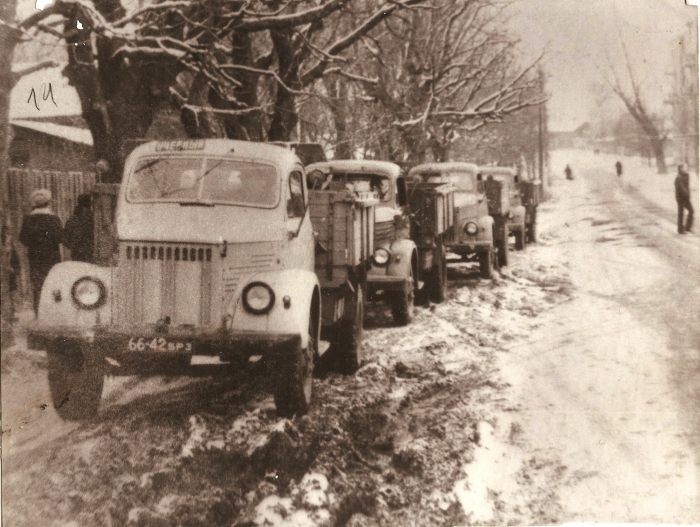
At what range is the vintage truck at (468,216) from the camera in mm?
10781

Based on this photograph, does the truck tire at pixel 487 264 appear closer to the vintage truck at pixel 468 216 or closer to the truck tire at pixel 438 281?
the vintage truck at pixel 468 216

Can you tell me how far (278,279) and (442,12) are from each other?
12364mm

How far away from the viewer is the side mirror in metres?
8.79

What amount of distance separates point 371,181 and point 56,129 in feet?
12.4

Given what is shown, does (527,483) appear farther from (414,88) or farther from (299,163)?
(414,88)

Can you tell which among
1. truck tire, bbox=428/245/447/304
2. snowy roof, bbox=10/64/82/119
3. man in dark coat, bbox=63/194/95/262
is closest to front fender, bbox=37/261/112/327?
man in dark coat, bbox=63/194/95/262

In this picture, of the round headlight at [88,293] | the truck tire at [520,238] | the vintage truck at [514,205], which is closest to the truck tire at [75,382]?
the round headlight at [88,293]

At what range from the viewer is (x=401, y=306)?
26.4 ft

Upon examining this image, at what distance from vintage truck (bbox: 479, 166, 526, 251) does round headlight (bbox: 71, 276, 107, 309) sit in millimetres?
10281

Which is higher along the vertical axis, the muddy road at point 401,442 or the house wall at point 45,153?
the house wall at point 45,153

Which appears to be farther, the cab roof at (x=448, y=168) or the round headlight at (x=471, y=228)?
the cab roof at (x=448, y=168)

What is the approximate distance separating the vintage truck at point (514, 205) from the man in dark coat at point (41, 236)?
9.70 m

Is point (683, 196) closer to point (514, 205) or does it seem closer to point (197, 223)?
point (197, 223)

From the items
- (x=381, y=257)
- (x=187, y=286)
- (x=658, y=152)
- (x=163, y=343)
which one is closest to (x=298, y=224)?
(x=187, y=286)
